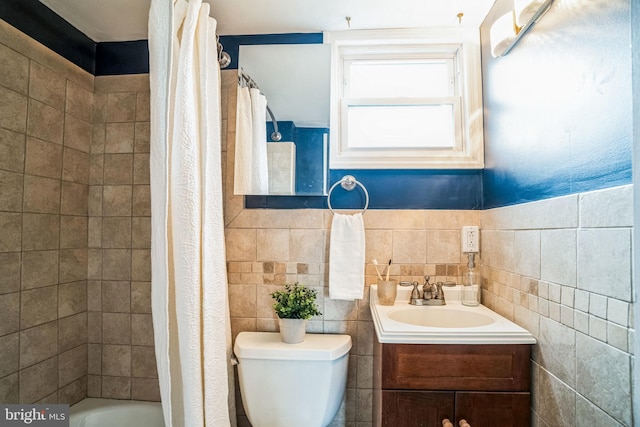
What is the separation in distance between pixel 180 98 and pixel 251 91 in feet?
1.79

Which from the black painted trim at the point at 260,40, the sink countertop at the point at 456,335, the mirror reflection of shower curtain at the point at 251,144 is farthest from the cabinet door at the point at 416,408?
the black painted trim at the point at 260,40

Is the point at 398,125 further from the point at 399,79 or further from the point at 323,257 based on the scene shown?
the point at 323,257

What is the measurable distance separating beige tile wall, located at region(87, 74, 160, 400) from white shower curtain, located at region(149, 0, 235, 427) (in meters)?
0.57

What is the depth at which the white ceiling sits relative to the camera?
4.60ft

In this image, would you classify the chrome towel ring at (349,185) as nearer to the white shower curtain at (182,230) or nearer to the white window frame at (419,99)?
the white window frame at (419,99)

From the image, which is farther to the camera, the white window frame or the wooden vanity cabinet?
the white window frame

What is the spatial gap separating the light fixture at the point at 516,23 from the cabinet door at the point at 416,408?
48.6 inches

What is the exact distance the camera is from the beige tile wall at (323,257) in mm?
1523

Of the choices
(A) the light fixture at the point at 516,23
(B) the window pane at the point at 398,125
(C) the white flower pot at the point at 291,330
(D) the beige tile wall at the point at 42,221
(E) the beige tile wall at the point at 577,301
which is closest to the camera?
(E) the beige tile wall at the point at 577,301

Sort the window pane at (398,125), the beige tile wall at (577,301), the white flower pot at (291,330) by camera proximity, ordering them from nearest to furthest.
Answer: the beige tile wall at (577,301)
the white flower pot at (291,330)
the window pane at (398,125)

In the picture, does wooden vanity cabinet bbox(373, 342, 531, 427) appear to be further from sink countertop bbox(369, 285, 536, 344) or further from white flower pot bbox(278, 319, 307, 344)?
white flower pot bbox(278, 319, 307, 344)

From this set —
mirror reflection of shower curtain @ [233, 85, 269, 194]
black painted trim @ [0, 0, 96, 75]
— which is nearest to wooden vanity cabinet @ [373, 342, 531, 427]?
mirror reflection of shower curtain @ [233, 85, 269, 194]

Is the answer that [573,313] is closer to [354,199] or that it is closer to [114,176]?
[354,199]

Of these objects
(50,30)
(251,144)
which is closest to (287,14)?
(251,144)
